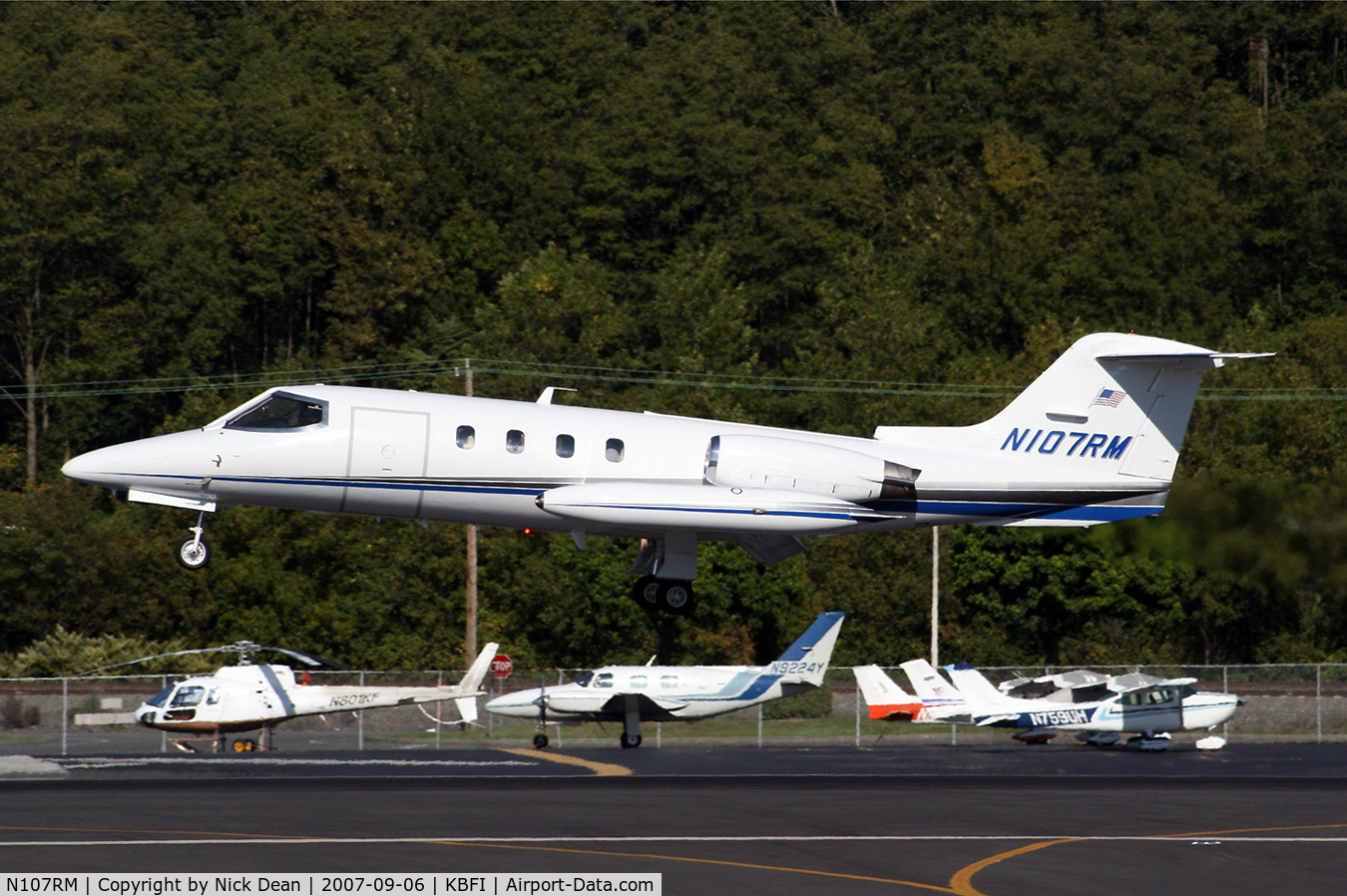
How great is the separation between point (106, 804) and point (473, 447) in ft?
38.5

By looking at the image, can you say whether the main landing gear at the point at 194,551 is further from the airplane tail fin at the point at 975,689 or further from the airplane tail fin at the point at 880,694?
the airplane tail fin at the point at 880,694

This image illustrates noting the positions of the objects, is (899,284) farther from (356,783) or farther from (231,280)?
(356,783)

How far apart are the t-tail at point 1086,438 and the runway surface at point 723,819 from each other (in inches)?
239

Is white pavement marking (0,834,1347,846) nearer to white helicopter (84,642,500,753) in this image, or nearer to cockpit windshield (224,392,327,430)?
cockpit windshield (224,392,327,430)

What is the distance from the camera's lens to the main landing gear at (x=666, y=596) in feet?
108

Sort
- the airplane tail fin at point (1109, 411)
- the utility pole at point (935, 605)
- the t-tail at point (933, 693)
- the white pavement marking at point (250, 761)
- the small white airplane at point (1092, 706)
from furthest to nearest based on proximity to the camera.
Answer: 1. the utility pole at point (935, 605)
2. the t-tail at point (933, 693)
3. the small white airplane at point (1092, 706)
4. the white pavement marking at point (250, 761)
5. the airplane tail fin at point (1109, 411)

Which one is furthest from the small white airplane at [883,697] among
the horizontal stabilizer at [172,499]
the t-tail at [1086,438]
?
Result: the horizontal stabilizer at [172,499]

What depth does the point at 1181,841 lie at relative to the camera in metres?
31.7

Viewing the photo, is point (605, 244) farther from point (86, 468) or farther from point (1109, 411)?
point (86, 468)

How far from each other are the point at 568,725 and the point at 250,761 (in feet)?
35.9

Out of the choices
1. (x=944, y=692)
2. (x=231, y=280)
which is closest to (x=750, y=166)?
(x=231, y=280)

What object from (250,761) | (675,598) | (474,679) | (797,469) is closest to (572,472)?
(675,598)

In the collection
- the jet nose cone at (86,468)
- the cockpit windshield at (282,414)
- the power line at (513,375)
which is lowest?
the jet nose cone at (86,468)

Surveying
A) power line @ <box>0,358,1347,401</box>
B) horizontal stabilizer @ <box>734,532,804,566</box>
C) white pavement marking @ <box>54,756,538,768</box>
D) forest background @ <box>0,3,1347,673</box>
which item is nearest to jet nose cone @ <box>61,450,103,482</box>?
horizontal stabilizer @ <box>734,532,804,566</box>
